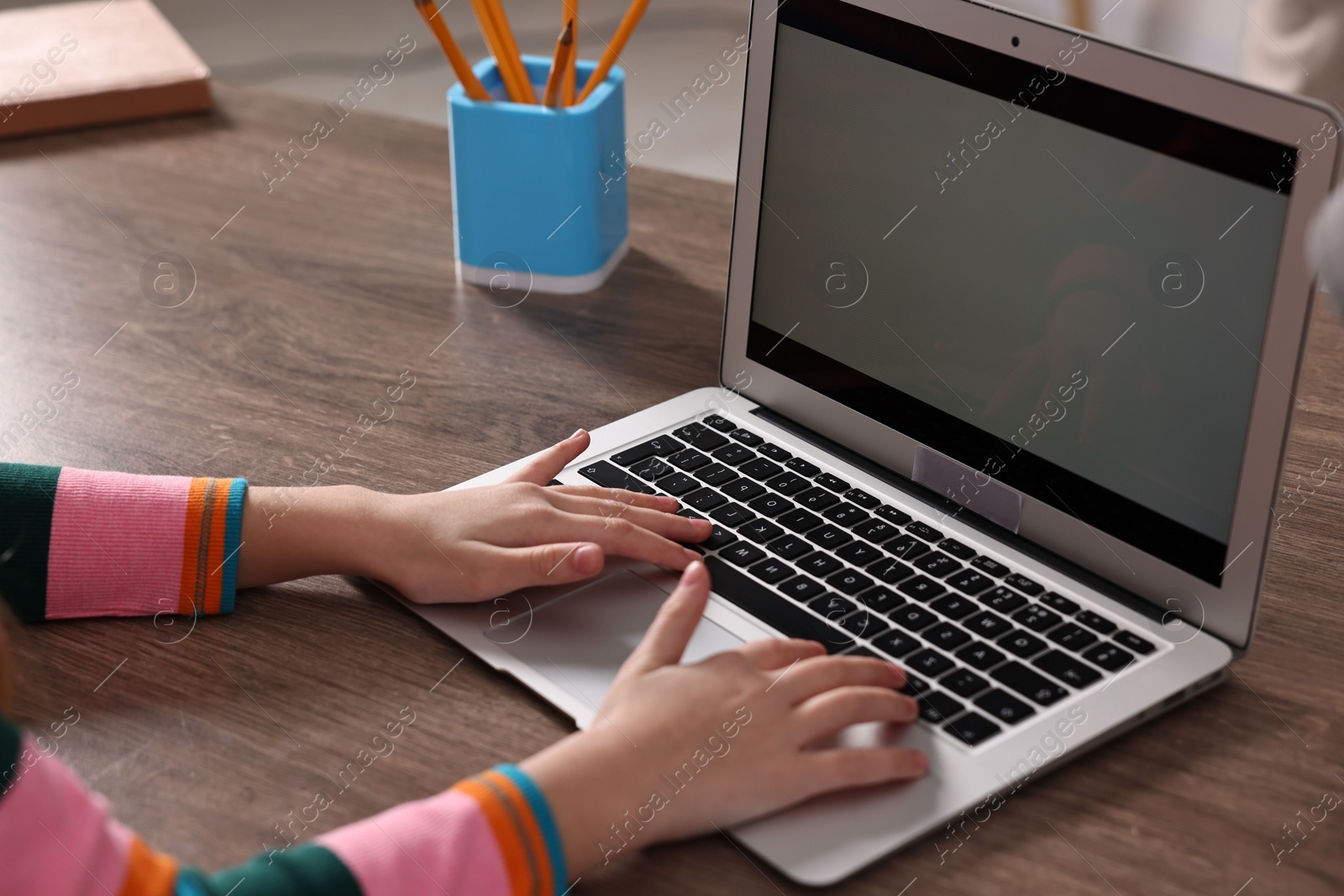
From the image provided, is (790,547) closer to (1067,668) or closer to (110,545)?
(1067,668)

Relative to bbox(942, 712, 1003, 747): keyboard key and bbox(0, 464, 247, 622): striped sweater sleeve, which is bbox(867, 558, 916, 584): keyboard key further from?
bbox(0, 464, 247, 622): striped sweater sleeve

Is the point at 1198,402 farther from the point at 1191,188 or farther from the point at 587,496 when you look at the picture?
the point at 587,496

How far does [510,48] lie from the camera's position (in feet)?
3.55

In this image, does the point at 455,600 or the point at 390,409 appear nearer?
the point at 455,600

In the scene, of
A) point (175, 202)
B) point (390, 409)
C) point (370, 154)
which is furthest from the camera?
point (370, 154)

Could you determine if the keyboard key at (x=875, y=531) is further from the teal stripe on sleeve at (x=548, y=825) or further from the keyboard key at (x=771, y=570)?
the teal stripe on sleeve at (x=548, y=825)

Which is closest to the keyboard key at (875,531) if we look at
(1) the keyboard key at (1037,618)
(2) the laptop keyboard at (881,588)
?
(2) the laptop keyboard at (881,588)

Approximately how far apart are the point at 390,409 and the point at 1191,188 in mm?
588

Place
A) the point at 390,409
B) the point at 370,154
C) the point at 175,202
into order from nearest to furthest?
1. the point at 390,409
2. the point at 175,202
3. the point at 370,154

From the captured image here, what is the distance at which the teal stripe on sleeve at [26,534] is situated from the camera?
2.40 feet

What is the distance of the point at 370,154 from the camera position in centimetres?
134

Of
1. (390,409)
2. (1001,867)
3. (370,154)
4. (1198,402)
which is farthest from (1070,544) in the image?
(370,154)

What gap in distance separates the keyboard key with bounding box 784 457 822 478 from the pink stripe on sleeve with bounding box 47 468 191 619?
391mm

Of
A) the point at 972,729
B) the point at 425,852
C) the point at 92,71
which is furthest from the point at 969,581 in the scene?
the point at 92,71
